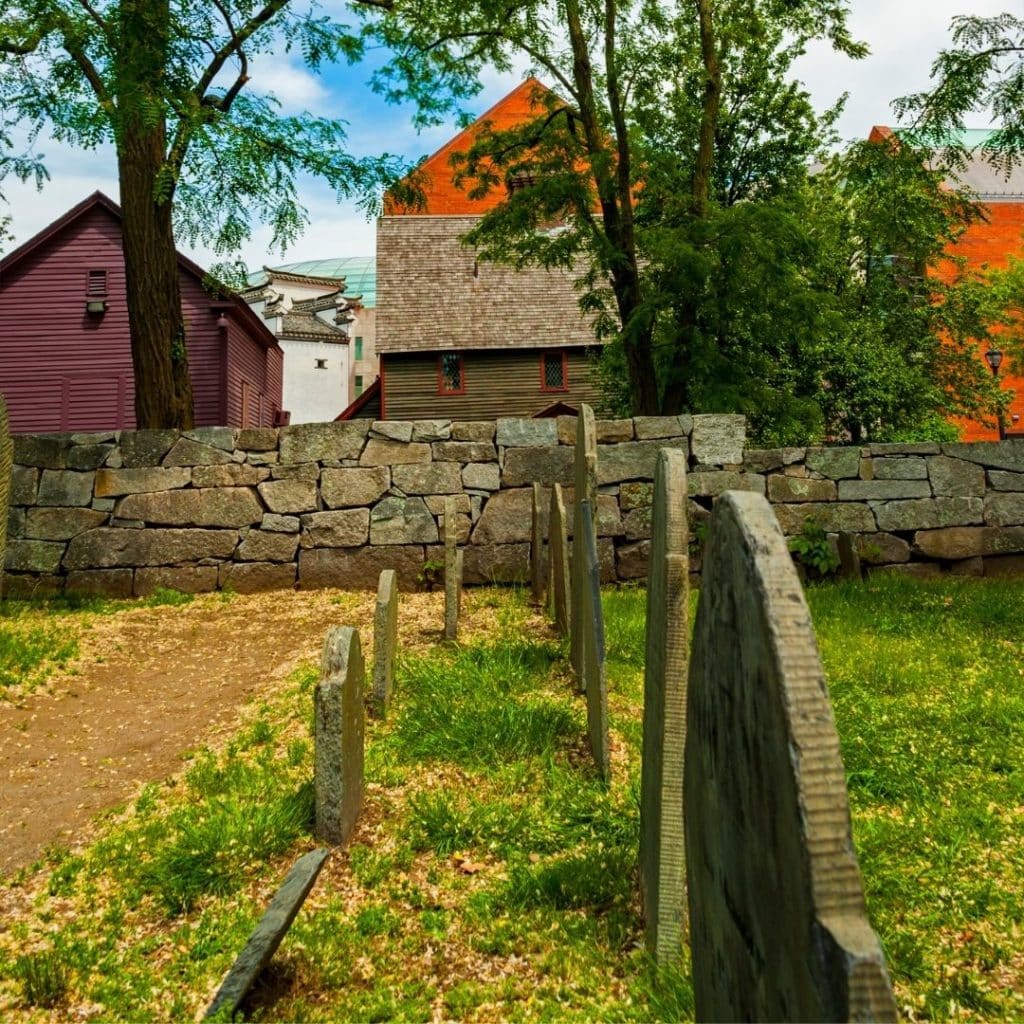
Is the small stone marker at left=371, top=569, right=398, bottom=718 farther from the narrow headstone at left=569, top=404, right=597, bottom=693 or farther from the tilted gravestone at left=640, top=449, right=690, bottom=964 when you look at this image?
the tilted gravestone at left=640, top=449, right=690, bottom=964

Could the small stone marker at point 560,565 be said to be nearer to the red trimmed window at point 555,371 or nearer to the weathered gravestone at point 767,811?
the weathered gravestone at point 767,811

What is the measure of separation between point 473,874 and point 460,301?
2373 cm

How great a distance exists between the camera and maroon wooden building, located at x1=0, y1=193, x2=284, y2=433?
70.0ft

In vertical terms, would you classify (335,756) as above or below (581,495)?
below

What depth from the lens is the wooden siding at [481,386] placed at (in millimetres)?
25328

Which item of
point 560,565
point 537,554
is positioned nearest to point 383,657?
point 560,565

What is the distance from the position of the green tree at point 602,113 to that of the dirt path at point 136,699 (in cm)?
666

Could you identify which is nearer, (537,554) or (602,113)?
(537,554)

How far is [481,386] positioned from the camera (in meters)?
25.6

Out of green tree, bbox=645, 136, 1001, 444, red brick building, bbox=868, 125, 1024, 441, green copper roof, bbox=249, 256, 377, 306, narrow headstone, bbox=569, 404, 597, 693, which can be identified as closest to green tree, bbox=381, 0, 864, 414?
green tree, bbox=645, 136, 1001, 444

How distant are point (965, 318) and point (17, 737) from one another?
2195 cm

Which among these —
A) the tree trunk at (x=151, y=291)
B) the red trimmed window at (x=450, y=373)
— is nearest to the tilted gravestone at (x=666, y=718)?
the tree trunk at (x=151, y=291)

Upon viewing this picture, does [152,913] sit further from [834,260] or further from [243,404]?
[243,404]

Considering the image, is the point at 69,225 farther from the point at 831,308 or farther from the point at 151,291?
the point at 831,308
